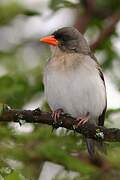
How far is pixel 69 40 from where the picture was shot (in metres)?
5.51

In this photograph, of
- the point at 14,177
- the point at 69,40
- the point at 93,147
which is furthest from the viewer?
the point at 69,40

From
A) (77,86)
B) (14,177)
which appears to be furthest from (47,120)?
(77,86)

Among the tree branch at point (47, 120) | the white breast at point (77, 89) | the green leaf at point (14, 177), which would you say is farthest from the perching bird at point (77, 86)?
the green leaf at point (14, 177)

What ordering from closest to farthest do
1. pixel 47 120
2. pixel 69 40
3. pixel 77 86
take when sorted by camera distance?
1. pixel 47 120
2. pixel 77 86
3. pixel 69 40

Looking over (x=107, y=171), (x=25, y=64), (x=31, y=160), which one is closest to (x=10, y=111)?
(x=31, y=160)

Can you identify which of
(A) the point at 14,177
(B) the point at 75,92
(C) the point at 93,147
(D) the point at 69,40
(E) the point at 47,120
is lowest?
(A) the point at 14,177

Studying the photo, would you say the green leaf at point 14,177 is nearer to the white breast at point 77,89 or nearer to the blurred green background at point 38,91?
the blurred green background at point 38,91

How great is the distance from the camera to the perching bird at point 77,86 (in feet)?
16.3

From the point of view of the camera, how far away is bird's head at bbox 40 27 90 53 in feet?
17.8

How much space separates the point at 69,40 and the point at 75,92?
718 millimetres

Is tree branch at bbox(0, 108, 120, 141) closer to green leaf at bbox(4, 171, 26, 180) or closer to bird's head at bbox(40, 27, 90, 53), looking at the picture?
green leaf at bbox(4, 171, 26, 180)

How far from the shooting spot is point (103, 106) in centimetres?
516

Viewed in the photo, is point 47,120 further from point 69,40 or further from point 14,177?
point 69,40

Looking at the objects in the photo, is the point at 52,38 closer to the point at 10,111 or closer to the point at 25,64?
the point at 25,64
